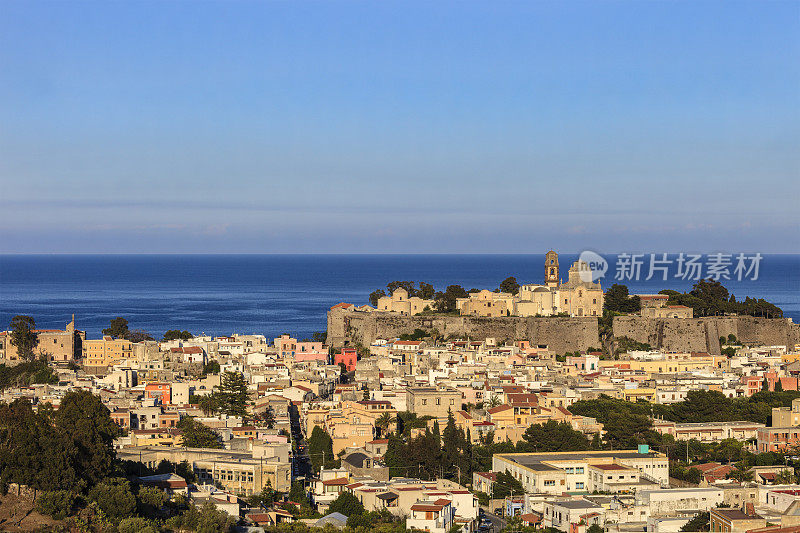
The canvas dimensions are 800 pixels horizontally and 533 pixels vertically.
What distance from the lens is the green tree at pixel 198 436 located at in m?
20.7

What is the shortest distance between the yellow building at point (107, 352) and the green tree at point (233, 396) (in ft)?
23.5

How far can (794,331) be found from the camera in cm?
3553

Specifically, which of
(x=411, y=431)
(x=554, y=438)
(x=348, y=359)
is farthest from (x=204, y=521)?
(x=348, y=359)

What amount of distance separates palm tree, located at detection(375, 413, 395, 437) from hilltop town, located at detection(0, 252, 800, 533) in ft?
0.14

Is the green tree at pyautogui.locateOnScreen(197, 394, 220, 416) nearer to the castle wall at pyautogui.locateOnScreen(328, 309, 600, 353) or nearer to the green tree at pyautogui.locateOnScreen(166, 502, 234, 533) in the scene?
the green tree at pyautogui.locateOnScreen(166, 502, 234, 533)

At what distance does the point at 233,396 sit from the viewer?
80.8 feet

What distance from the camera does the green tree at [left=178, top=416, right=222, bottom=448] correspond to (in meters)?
20.7

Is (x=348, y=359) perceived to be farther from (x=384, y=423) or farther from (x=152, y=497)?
(x=152, y=497)

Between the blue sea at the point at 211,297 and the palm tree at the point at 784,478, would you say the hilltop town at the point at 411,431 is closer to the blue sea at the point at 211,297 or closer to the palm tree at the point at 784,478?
the palm tree at the point at 784,478

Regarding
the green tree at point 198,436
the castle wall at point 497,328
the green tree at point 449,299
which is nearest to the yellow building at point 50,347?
the castle wall at point 497,328

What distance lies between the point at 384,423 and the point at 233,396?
353cm

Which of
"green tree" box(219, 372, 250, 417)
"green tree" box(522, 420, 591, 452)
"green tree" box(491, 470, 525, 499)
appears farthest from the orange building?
"green tree" box(491, 470, 525, 499)

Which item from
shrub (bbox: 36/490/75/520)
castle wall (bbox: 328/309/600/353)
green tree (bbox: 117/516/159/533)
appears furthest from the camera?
castle wall (bbox: 328/309/600/353)

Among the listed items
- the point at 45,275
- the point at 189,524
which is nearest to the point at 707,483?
the point at 189,524
